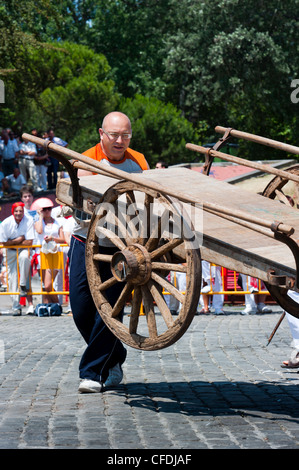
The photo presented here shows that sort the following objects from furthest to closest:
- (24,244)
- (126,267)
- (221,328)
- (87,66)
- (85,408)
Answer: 1. (87,66)
2. (24,244)
3. (221,328)
4. (85,408)
5. (126,267)

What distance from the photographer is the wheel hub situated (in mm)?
5438

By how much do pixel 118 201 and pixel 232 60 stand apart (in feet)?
97.1

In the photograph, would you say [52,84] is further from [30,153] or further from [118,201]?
[118,201]

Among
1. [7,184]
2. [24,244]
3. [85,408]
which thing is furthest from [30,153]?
[85,408]

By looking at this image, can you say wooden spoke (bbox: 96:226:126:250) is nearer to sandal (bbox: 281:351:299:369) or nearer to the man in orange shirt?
the man in orange shirt

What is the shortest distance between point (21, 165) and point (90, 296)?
746 inches

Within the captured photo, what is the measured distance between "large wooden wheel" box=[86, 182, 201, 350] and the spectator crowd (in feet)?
58.7

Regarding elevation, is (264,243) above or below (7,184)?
below

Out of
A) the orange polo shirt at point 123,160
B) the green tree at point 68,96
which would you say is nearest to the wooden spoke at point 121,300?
the orange polo shirt at point 123,160

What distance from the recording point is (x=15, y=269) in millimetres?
14055

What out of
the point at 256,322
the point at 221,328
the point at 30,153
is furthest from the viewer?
the point at 30,153

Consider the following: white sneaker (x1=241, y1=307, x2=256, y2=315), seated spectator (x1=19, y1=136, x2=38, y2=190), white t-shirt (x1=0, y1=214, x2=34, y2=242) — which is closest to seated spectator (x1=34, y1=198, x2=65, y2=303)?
white t-shirt (x1=0, y1=214, x2=34, y2=242)

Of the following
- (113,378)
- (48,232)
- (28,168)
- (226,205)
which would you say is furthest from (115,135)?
(28,168)

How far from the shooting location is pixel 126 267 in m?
5.48
